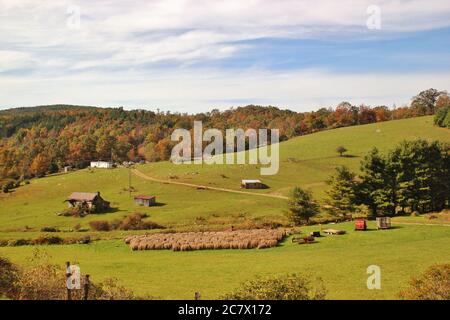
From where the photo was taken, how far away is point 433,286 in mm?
22906

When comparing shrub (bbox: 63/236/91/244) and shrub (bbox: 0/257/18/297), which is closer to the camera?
shrub (bbox: 0/257/18/297)

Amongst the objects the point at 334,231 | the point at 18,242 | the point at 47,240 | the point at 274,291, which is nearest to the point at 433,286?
the point at 274,291

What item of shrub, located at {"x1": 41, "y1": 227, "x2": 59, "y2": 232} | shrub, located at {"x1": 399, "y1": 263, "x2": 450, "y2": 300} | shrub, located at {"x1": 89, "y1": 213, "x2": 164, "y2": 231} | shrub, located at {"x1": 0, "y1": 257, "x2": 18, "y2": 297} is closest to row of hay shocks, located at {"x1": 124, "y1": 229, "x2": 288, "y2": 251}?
shrub, located at {"x1": 89, "y1": 213, "x2": 164, "y2": 231}

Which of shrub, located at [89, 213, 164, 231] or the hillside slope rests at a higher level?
the hillside slope

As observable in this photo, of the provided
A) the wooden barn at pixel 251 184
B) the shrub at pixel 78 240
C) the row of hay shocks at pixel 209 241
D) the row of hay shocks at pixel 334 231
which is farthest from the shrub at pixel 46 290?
the wooden barn at pixel 251 184

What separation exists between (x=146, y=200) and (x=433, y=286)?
6608 cm

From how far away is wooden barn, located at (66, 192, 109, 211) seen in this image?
271 ft

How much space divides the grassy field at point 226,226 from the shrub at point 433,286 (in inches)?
157

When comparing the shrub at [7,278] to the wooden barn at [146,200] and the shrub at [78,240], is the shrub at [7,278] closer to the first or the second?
the shrub at [78,240]

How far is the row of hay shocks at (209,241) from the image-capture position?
5100 cm

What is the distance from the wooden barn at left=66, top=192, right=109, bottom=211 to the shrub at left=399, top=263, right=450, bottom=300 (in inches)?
2568

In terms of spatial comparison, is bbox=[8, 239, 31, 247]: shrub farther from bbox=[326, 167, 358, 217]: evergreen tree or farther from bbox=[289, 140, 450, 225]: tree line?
bbox=[326, 167, 358, 217]: evergreen tree

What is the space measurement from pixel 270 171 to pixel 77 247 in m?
60.2

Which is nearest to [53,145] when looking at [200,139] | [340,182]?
[200,139]
